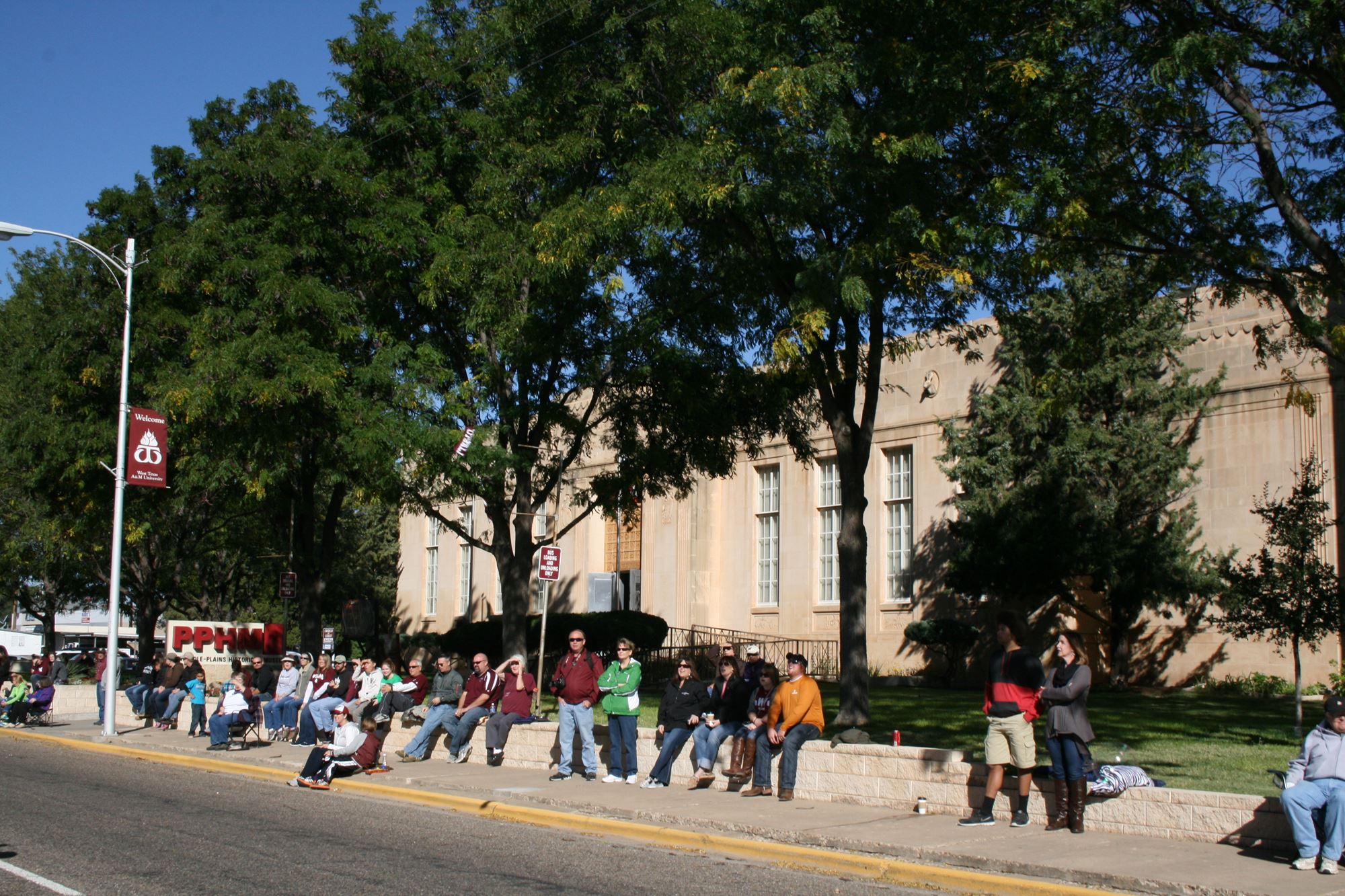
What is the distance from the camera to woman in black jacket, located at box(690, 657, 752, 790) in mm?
13742

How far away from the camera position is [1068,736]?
32.9 ft

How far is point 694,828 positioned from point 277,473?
1408cm

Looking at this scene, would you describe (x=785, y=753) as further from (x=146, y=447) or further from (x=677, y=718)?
(x=146, y=447)

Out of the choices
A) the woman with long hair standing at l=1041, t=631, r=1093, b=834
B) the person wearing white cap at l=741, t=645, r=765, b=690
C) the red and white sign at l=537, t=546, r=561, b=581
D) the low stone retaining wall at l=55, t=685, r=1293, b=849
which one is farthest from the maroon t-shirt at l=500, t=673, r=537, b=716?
the woman with long hair standing at l=1041, t=631, r=1093, b=834

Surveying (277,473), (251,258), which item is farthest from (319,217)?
(277,473)

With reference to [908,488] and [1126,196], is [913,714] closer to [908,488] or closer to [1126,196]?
[1126,196]

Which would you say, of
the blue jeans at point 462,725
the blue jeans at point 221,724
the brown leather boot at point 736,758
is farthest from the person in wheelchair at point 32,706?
the brown leather boot at point 736,758

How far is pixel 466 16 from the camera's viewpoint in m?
25.0

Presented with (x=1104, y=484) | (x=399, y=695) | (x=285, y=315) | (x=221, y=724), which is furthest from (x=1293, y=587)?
(x=285, y=315)

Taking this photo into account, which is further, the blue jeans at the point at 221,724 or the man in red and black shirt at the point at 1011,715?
the blue jeans at the point at 221,724

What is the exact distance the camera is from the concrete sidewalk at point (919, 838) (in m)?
8.46

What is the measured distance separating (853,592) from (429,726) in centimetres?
624

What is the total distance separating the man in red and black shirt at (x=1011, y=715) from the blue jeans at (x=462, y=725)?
8.21m

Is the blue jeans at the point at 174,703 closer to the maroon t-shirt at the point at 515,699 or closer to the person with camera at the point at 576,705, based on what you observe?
the maroon t-shirt at the point at 515,699
